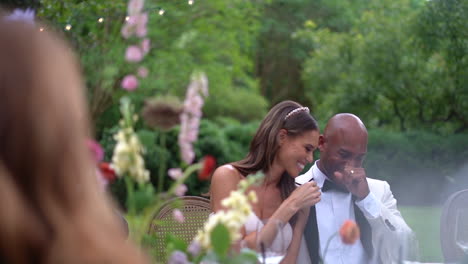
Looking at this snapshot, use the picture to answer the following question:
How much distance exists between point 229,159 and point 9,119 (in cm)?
1011

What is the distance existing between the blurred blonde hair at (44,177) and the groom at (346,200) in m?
2.31

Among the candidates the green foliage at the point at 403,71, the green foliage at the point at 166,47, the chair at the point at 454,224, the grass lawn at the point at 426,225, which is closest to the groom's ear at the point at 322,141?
the chair at the point at 454,224

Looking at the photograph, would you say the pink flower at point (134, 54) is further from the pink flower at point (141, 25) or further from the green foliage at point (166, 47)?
the green foliage at point (166, 47)

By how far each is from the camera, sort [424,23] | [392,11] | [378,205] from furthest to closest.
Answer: [392,11]
[424,23]
[378,205]

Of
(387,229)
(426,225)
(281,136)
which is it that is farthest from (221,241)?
(426,225)

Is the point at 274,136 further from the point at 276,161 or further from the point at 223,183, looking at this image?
the point at 223,183

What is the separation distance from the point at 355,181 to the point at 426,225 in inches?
314

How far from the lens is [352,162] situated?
337cm

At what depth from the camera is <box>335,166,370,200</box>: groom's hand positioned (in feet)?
10.6

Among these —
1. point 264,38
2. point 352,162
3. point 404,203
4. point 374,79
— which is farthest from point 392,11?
point 352,162

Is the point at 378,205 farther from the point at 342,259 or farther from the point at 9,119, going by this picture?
the point at 9,119

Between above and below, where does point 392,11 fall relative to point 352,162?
below

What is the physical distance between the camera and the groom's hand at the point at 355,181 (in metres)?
3.22

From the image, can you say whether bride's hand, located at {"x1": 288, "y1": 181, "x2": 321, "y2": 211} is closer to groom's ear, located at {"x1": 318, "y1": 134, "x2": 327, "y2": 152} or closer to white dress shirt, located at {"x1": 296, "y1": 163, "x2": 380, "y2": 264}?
white dress shirt, located at {"x1": 296, "y1": 163, "x2": 380, "y2": 264}
